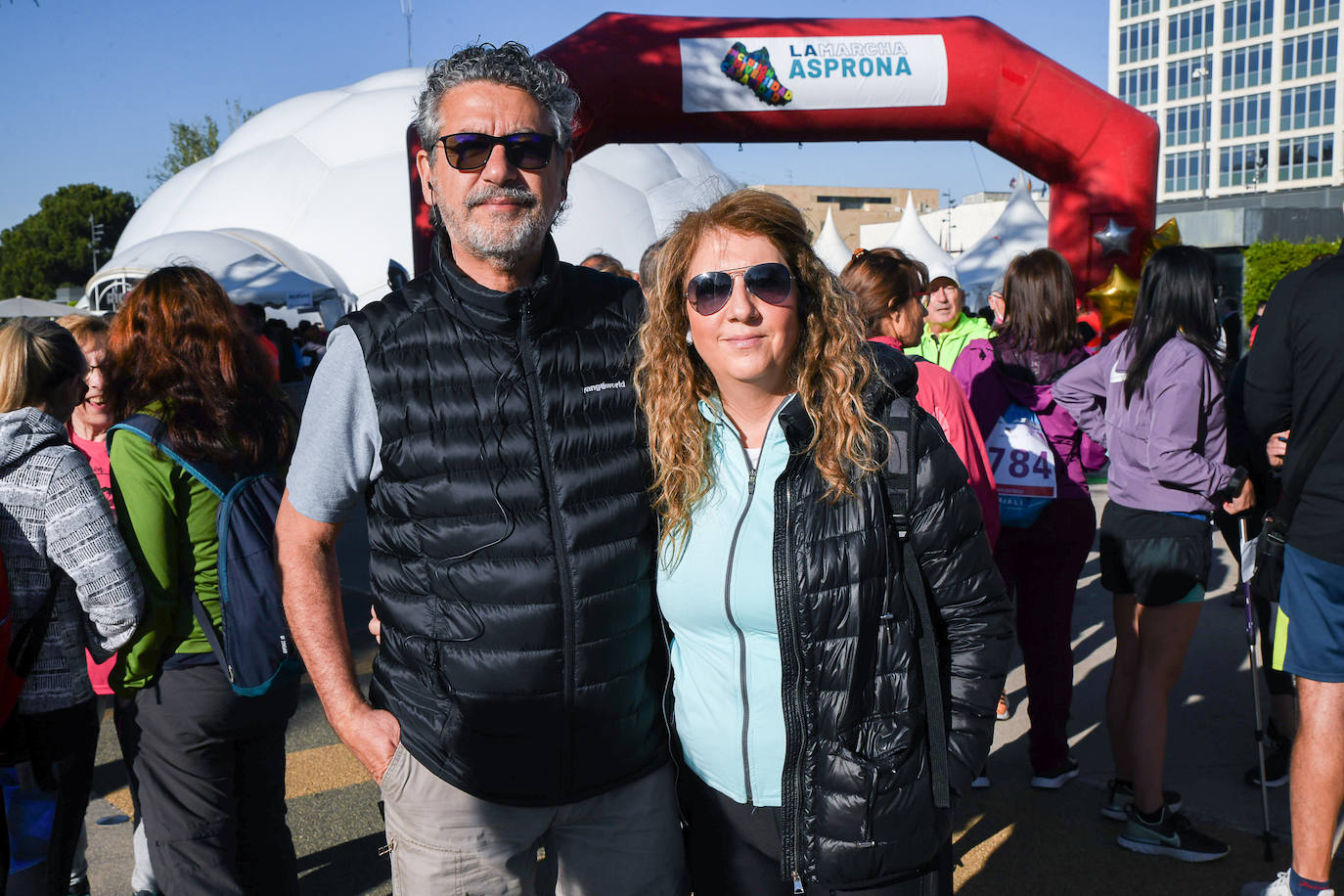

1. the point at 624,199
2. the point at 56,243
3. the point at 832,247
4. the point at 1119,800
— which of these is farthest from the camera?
the point at 56,243

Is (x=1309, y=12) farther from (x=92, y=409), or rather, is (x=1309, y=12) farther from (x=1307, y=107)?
(x=92, y=409)

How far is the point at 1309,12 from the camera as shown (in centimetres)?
6781

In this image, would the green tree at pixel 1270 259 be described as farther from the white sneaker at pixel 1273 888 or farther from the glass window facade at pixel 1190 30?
the glass window facade at pixel 1190 30

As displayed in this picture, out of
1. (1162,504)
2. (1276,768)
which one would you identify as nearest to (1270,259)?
(1276,768)

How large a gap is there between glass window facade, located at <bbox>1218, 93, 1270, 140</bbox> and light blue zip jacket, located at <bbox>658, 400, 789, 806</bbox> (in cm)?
8394

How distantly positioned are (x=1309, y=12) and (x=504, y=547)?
84.3m

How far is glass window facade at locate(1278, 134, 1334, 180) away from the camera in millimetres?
67375

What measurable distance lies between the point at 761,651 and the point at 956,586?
0.41 metres

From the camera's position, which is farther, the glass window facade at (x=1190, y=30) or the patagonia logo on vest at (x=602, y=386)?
the glass window facade at (x=1190, y=30)

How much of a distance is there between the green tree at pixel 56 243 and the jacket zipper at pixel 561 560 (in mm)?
68955

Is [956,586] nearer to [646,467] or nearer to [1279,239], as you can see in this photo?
[646,467]

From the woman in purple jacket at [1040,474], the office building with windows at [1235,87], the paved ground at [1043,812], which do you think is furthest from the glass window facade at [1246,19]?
the woman in purple jacket at [1040,474]

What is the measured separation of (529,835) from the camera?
214 centimetres

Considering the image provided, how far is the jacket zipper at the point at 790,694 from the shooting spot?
1.95 meters
